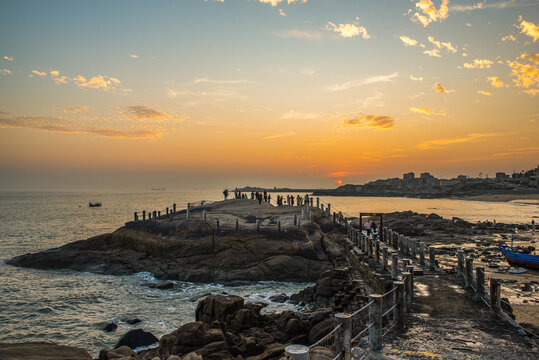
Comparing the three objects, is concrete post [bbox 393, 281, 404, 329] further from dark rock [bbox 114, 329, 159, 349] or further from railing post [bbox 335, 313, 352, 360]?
dark rock [bbox 114, 329, 159, 349]

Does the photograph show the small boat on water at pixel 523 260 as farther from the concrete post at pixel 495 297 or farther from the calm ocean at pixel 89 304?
the concrete post at pixel 495 297

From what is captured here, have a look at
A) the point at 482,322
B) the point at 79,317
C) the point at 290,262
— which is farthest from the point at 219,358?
the point at 290,262

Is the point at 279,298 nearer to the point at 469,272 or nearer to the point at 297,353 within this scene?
the point at 469,272

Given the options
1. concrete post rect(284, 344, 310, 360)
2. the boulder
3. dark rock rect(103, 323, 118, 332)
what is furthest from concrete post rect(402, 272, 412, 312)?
dark rock rect(103, 323, 118, 332)

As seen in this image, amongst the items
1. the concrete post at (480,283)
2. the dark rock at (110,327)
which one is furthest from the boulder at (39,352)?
the concrete post at (480,283)

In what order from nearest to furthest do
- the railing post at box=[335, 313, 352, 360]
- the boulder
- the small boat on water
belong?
the railing post at box=[335, 313, 352, 360] < the boulder < the small boat on water

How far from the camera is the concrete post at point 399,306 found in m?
9.56

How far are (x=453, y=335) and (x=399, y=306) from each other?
1.49 metres

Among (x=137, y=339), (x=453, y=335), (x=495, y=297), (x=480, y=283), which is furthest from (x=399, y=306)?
(x=137, y=339)

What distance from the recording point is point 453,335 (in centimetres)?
876

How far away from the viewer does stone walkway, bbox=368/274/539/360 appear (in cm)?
763

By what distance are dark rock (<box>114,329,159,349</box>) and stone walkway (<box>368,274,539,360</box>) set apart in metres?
12.6

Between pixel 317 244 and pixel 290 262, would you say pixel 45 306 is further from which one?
pixel 317 244

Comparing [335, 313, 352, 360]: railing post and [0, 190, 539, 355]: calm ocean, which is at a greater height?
[335, 313, 352, 360]: railing post
